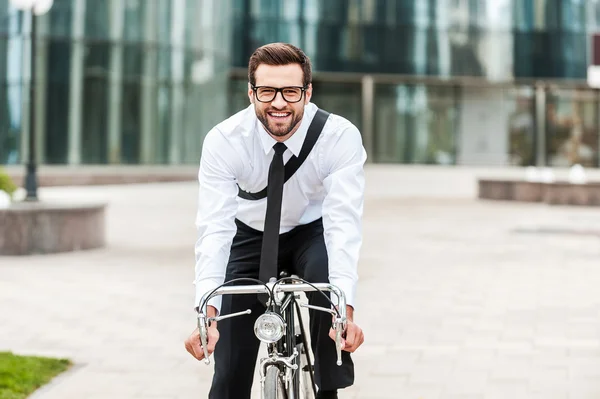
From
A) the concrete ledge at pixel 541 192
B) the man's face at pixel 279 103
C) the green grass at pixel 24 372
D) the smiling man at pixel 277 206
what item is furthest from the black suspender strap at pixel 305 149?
the concrete ledge at pixel 541 192

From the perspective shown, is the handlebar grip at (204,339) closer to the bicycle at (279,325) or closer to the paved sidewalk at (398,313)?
the bicycle at (279,325)

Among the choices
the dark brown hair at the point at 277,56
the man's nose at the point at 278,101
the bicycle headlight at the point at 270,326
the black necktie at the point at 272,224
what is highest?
the dark brown hair at the point at 277,56

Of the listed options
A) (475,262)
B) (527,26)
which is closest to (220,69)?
(527,26)

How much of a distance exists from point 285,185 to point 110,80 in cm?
3064

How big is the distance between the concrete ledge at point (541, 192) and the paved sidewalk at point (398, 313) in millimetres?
5936

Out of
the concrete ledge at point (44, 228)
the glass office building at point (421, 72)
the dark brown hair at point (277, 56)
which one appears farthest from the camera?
the glass office building at point (421, 72)

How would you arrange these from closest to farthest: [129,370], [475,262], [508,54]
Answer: [129,370]
[475,262]
[508,54]

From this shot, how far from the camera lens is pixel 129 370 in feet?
21.5

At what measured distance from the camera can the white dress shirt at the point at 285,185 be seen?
3516 millimetres

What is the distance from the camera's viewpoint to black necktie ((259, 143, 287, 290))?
3.52 meters

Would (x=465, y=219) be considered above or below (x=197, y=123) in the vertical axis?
below

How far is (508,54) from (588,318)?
A: 39.1m

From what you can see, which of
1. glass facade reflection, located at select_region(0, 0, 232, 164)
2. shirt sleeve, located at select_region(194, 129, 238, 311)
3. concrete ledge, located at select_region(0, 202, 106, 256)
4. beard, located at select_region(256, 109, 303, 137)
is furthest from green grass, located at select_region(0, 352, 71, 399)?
glass facade reflection, located at select_region(0, 0, 232, 164)

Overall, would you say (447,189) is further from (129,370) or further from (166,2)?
(129,370)
